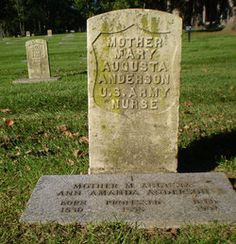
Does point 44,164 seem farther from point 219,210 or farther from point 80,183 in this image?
point 219,210

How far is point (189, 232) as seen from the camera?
136 inches

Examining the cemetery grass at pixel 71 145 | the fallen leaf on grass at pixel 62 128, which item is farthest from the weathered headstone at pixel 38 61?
the fallen leaf on grass at pixel 62 128

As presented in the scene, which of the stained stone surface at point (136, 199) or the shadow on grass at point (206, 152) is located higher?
the stained stone surface at point (136, 199)

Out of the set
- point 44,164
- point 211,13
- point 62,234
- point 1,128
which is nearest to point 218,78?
point 1,128

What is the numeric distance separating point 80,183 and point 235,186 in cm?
155

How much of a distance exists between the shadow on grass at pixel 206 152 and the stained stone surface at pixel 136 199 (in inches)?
30.6

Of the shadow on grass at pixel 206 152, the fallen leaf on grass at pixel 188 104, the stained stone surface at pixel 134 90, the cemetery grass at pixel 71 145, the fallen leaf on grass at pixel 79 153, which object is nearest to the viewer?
the cemetery grass at pixel 71 145

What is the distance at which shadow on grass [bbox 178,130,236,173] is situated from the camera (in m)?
5.14

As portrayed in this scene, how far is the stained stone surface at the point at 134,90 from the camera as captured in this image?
4281 millimetres

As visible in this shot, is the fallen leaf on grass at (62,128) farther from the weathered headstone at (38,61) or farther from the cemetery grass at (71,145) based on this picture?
the weathered headstone at (38,61)

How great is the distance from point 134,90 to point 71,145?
172 centimetres

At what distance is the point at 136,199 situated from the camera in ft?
12.7

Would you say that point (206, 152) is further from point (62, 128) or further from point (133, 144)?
point (62, 128)

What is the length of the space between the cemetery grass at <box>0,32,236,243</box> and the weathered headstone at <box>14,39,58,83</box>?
1.35m
